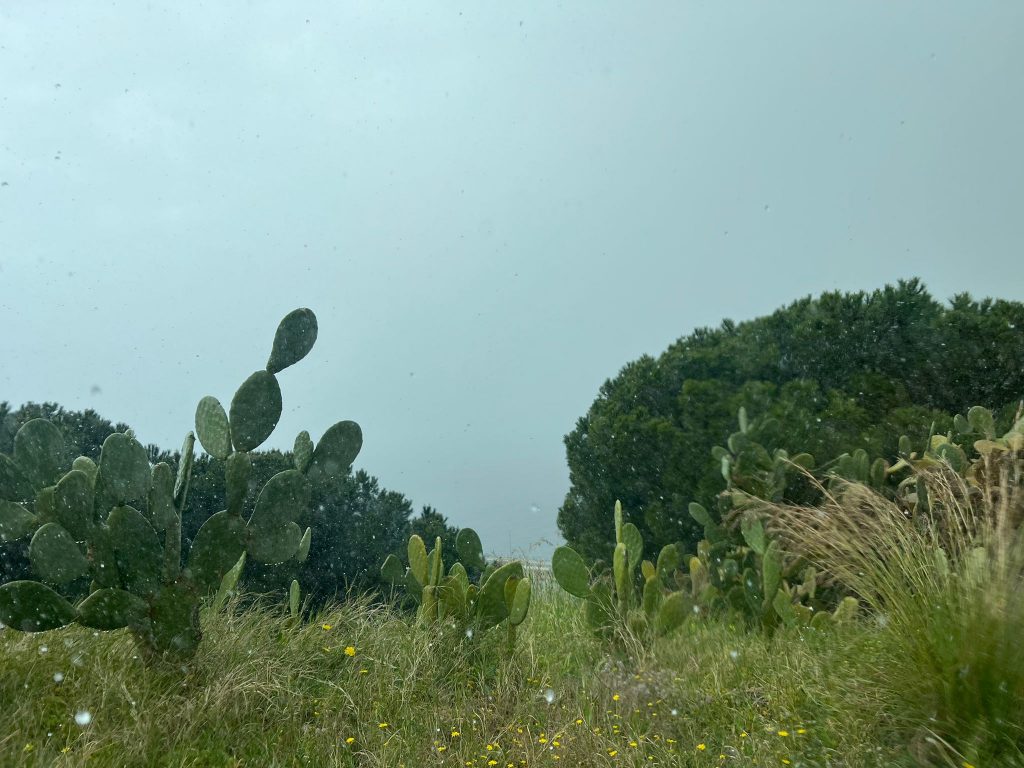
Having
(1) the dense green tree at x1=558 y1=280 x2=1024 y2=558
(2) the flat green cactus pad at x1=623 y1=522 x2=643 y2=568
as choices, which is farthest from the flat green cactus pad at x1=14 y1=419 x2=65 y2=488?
(1) the dense green tree at x1=558 y1=280 x2=1024 y2=558

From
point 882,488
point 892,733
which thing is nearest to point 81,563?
point 892,733

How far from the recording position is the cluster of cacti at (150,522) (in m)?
3.56

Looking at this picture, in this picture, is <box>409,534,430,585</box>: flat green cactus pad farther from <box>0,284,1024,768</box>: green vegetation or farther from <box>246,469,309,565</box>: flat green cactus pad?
<box>246,469,309,565</box>: flat green cactus pad

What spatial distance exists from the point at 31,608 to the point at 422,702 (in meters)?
1.63

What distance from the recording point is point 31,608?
353 centimetres

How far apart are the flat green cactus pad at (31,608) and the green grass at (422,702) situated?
21 centimetres

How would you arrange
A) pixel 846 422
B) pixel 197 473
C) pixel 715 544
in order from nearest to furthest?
pixel 715 544
pixel 197 473
pixel 846 422

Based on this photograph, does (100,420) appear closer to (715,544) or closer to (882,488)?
(715,544)

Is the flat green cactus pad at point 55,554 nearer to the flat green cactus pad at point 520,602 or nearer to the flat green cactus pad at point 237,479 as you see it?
the flat green cactus pad at point 237,479

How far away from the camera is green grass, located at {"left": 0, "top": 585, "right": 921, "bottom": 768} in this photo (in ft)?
10.4

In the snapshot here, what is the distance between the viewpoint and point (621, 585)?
16.4 feet

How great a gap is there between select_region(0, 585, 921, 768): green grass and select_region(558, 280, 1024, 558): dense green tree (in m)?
4.83

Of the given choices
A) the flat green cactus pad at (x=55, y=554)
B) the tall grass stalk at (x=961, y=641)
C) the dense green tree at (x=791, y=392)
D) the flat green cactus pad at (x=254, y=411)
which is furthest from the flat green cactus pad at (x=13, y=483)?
the dense green tree at (x=791, y=392)

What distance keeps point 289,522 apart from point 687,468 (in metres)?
5.83
